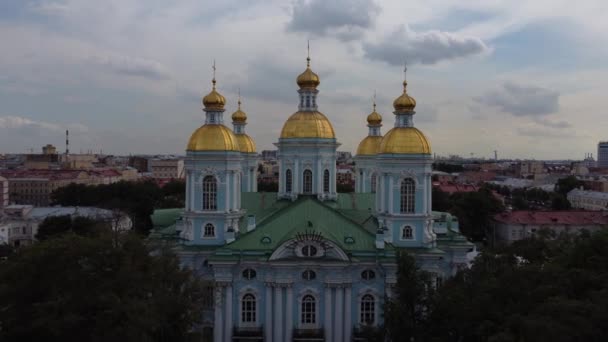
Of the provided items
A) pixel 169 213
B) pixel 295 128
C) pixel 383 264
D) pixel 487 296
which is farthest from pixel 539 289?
pixel 169 213

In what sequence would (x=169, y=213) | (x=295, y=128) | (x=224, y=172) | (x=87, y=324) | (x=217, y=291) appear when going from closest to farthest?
(x=87, y=324)
(x=217, y=291)
(x=224, y=172)
(x=295, y=128)
(x=169, y=213)

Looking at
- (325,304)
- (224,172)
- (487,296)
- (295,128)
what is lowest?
(325,304)

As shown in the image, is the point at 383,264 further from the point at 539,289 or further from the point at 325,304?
the point at 539,289

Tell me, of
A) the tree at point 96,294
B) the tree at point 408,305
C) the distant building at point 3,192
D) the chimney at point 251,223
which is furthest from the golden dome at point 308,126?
the distant building at point 3,192

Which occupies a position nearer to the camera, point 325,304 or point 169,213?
point 325,304

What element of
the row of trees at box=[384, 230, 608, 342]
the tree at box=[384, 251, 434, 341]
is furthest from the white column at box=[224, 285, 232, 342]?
the tree at box=[384, 251, 434, 341]

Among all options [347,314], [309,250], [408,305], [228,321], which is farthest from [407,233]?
[228,321]

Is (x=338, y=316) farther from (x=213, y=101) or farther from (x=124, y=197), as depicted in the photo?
(x=124, y=197)
